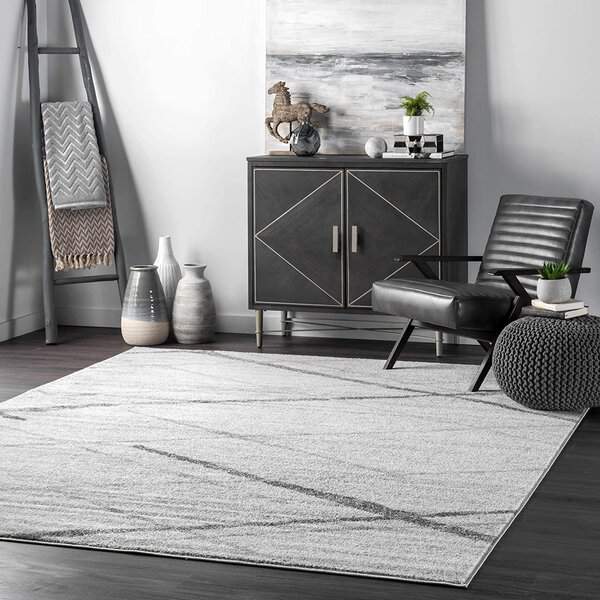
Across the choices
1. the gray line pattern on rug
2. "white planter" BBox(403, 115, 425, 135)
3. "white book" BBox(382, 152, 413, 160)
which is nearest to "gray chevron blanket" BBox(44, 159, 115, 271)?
"white book" BBox(382, 152, 413, 160)

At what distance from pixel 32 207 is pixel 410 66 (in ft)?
7.23

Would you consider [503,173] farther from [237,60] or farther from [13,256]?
[13,256]

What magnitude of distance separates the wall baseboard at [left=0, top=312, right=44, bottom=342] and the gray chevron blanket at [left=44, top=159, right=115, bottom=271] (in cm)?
36

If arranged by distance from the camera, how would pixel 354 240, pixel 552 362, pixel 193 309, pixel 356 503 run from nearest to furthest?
pixel 356 503 < pixel 552 362 < pixel 354 240 < pixel 193 309

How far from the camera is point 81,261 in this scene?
598 cm

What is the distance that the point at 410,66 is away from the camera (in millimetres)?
5570

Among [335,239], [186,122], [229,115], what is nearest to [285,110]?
[229,115]

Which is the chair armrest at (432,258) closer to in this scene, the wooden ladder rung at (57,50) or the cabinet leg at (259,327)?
the cabinet leg at (259,327)

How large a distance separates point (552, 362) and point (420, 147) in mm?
1541

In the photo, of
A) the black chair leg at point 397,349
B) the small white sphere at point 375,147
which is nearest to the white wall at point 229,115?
the small white sphere at point 375,147

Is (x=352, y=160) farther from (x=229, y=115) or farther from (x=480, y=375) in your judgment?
(x=480, y=375)

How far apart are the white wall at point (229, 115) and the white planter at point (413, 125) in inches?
14.5

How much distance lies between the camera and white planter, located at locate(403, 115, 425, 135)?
5.32 meters

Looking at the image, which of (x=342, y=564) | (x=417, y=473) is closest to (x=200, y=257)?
(x=417, y=473)
